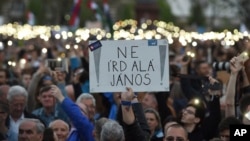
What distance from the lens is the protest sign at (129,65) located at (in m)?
10.4

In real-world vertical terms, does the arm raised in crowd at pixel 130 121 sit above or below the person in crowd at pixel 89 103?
below

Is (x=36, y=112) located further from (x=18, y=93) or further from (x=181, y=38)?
(x=181, y=38)

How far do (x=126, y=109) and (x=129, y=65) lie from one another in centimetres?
66

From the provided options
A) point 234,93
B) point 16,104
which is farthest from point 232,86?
point 16,104

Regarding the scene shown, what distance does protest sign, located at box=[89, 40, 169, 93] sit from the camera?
10352 mm

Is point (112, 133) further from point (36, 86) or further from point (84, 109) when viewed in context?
point (36, 86)

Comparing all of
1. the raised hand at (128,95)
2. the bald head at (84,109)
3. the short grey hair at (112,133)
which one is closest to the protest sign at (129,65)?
the raised hand at (128,95)

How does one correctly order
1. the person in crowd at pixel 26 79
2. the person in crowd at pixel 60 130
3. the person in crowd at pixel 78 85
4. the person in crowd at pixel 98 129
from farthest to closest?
1. the person in crowd at pixel 26 79
2. the person in crowd at pixel 78 85
3. the person in crowd at pixel 60 130
4. the person in crowd at pixel 98 129

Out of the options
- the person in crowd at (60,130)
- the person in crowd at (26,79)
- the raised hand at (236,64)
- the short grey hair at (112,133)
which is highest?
the person in crowd at (26,79)

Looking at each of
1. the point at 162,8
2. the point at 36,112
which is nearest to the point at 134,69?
the point at 36,112

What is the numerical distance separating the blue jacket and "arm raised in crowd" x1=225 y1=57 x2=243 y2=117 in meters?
1.45

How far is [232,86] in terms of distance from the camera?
11062 mm

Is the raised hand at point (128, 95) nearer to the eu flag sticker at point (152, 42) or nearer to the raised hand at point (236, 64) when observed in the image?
the eu flag sticker at point (152, 42)

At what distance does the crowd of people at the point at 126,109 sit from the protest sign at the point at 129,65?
17 cm
